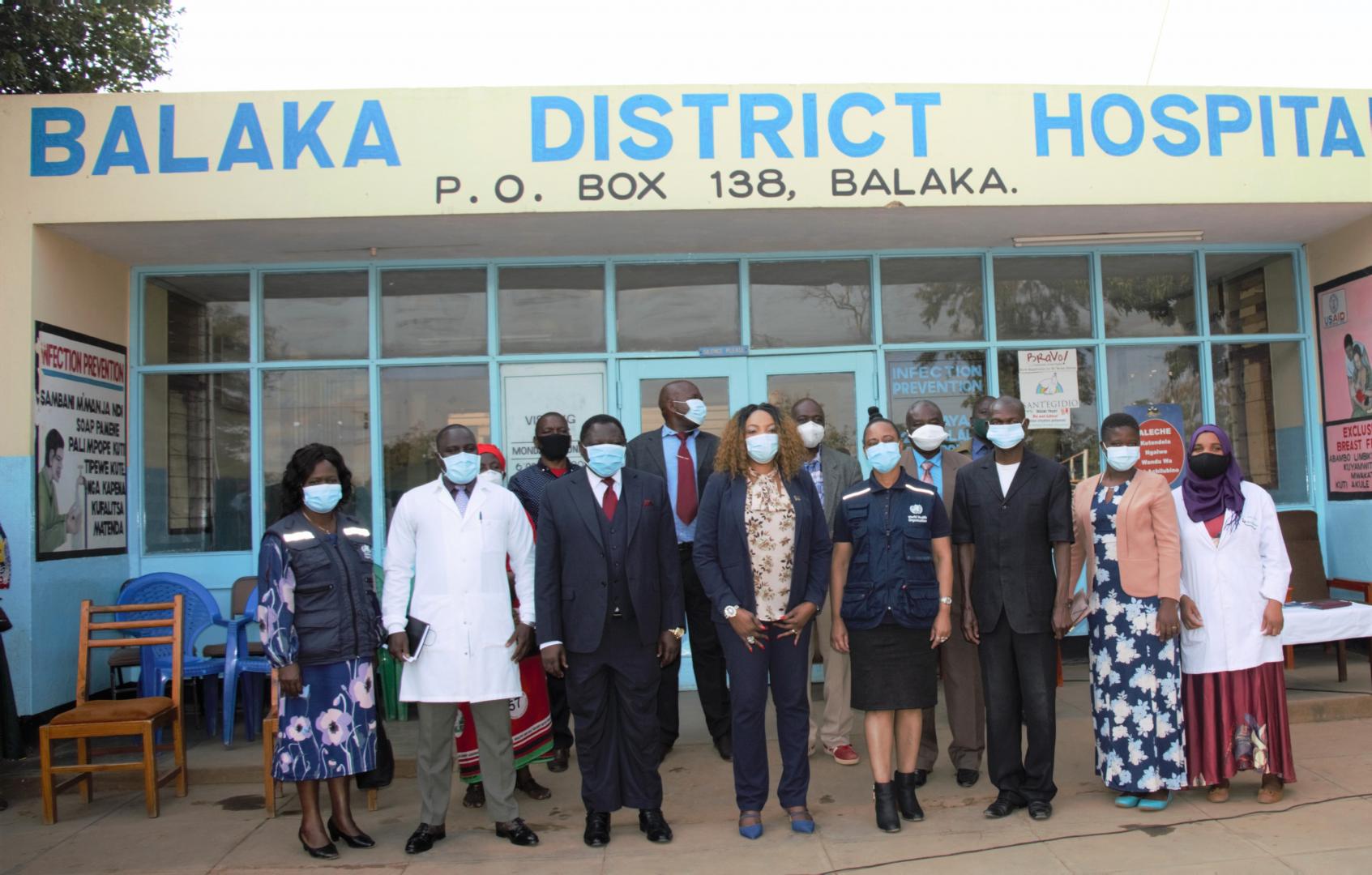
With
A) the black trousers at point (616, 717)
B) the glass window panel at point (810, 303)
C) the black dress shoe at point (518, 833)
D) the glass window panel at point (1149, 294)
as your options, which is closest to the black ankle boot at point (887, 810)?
the black trousers at point (616, 717)

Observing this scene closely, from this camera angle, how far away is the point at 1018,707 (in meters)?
4.89

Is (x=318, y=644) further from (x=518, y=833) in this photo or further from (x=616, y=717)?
(x=616, y=717)

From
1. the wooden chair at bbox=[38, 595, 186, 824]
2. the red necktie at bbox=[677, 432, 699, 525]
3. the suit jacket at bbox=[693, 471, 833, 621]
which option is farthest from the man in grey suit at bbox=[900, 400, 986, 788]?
the wooden chair at bbox=[38, 595, 186, 824]

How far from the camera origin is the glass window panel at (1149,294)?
8406 millimetres

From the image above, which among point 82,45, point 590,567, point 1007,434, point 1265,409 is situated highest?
point 82,45

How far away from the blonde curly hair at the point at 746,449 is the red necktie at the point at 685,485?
3.21 ft

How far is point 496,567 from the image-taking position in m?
4.71

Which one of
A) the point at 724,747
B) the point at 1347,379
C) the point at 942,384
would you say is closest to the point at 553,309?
the point at 942,384

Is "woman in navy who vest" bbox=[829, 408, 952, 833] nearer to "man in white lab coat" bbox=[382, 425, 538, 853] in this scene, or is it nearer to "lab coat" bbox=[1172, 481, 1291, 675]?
"lab coat" bbox=[1172, 481, 1291, 675]

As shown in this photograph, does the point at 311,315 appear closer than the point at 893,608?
No

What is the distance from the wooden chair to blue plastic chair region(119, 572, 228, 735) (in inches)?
28.8

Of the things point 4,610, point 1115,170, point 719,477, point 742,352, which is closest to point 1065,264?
point 1115,170

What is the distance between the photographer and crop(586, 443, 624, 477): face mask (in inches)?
185

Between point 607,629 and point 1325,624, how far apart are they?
465cm
